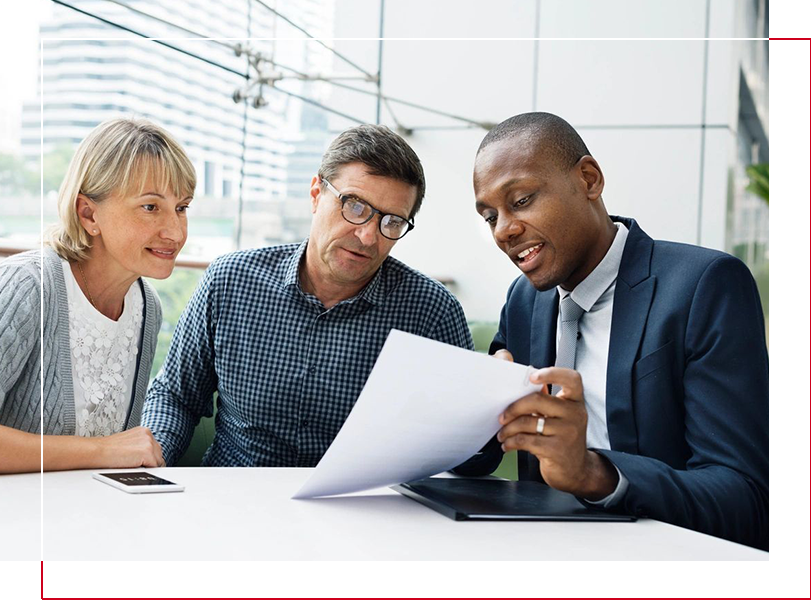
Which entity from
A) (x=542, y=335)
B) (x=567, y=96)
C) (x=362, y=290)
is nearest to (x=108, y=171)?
(x=362, y=290)

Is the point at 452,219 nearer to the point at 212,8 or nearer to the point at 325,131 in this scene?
the point at 325,131

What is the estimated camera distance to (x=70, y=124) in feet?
15.8

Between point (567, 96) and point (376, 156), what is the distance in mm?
4190

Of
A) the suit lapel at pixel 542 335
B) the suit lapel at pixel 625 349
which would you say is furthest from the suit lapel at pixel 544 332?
the suit lapel at pixel 625 349

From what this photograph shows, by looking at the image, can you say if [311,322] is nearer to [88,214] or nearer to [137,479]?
[88,214]

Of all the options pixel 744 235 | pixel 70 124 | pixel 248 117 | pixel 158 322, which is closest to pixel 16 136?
pixel 70 124

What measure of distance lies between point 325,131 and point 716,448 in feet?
18.0

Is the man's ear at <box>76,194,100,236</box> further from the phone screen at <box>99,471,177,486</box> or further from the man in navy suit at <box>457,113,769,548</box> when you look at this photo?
the man in navy suit at <box>457,113,769,548</box>

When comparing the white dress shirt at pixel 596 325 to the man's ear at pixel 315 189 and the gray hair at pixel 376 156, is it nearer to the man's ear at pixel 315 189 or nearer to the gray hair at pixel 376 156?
the gray hair at pixel 376 156

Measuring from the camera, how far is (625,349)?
1392 millimetres

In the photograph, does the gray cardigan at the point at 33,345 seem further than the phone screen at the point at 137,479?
Yes

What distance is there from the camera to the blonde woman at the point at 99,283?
145cm

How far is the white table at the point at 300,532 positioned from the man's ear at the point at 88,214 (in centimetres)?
59

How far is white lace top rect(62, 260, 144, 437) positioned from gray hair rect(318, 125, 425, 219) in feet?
1.74
